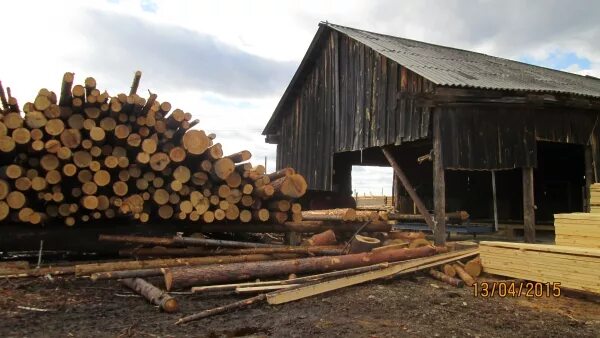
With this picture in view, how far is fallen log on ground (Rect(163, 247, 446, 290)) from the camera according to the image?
21.1ft

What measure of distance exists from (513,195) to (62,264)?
1715 centimetres

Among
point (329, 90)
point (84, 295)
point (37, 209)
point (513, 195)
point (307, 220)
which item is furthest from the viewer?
point (513, 195)

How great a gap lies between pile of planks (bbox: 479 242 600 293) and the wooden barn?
11.2ft

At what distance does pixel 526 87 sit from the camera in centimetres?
1198

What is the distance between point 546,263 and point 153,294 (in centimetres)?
564

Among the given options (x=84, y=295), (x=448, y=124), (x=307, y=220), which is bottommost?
(x=84, y=295)

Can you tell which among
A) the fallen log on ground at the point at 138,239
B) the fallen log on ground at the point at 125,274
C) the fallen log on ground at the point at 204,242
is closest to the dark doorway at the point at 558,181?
the fallen log on ground at the point at 204,242

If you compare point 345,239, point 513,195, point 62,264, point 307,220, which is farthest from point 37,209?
point 513,195

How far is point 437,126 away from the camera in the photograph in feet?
37.8

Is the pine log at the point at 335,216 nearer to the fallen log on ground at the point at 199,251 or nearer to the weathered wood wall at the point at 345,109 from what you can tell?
the fallen log on ground at the point at 199,251

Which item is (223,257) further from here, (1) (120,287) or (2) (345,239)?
(2) (345,239)

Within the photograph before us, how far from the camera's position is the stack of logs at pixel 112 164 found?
729 cm

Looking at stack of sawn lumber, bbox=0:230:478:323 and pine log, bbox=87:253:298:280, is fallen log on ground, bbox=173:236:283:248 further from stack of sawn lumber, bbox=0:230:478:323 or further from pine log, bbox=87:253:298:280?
pine log, bbox=87:253:298:280

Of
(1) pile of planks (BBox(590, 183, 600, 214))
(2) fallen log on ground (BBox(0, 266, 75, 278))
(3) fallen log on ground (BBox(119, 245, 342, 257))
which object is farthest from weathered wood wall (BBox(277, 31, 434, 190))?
(2) fallen log on ground (BBox(0, 266, 75, 278))
